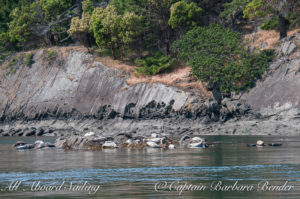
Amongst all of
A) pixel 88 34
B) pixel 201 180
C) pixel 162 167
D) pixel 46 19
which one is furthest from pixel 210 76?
pixel 201 180

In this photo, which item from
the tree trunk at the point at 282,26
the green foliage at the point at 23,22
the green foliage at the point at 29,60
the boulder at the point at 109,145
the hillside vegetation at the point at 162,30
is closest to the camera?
the boulder at the point at 109,145

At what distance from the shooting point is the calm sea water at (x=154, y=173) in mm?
16078

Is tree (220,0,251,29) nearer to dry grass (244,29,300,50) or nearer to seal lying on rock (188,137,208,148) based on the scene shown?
dry grass (244,29,300,50)

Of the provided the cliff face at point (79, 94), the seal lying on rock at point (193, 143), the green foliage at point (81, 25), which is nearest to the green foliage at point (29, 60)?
the cliff face at point (79, 94)

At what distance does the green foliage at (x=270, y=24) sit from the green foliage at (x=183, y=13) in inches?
295

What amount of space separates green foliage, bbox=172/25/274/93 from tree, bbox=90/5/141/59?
624 centimetres

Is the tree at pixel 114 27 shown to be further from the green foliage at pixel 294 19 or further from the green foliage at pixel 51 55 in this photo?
the green foliage at pixel 294 19

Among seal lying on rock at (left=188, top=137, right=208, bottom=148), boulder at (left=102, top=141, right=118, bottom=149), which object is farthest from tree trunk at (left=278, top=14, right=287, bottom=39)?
boulder at (left=102, top=141, right=118, bottom=149)

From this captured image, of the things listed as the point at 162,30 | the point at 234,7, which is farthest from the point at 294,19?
the point at 162,30

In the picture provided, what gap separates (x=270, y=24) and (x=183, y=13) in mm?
9823

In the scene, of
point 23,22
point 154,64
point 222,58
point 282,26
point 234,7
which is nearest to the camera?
point 222,58

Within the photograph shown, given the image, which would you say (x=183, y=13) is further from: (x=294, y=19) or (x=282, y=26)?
(x=294, y=19)

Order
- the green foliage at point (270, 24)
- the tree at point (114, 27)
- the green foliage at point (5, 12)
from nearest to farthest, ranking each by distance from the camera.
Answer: the green foliage at point (270, 24) → the tree at point (114, 27) → the green foliage at point (5, 12)

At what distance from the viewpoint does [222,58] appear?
5409 cm
